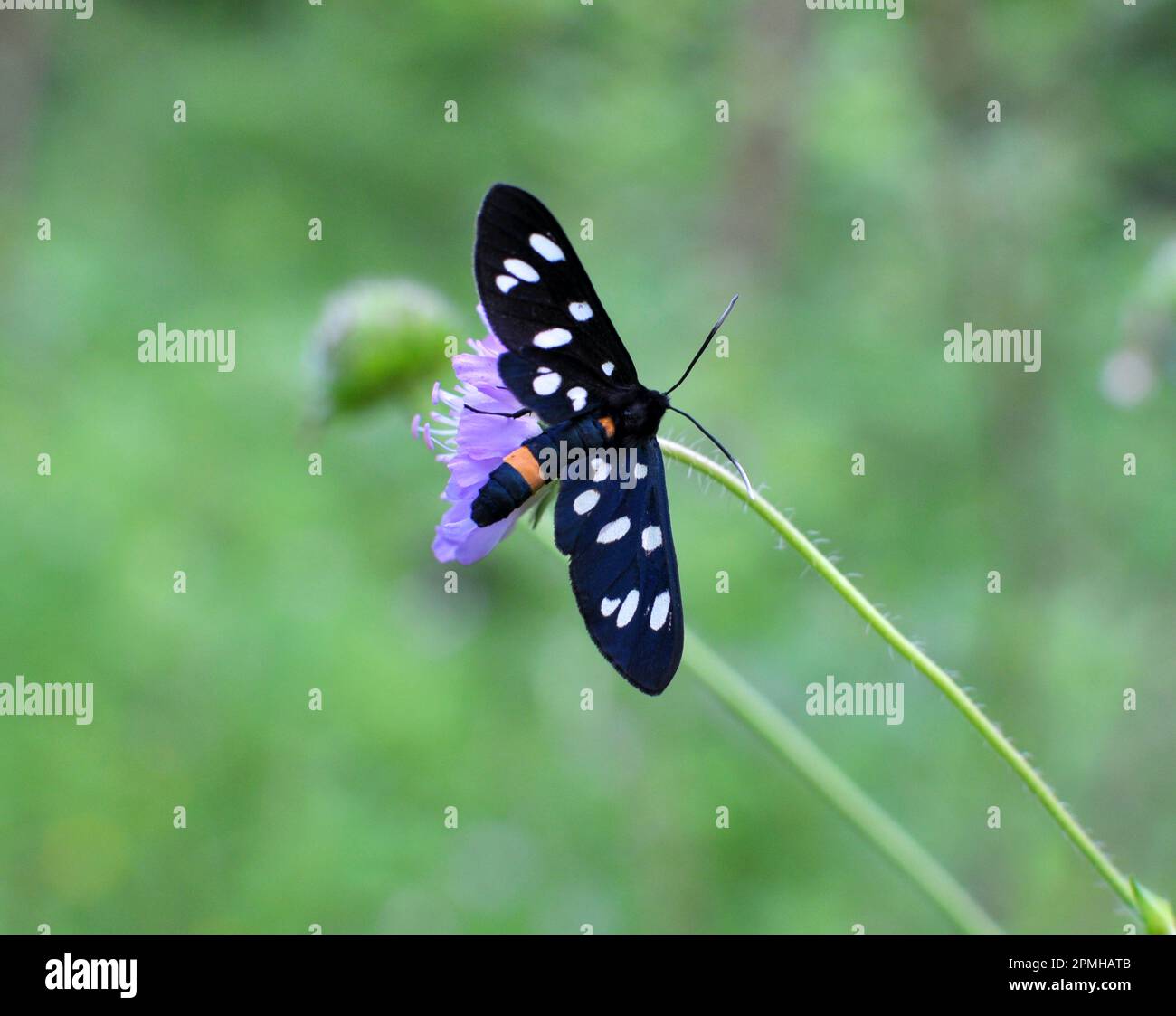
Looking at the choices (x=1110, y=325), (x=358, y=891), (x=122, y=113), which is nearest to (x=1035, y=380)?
(x=1110, y=325)

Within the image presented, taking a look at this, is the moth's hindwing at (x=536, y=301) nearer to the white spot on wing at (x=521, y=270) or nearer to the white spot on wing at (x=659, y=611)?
the white spot on wing at (x=521, y=270)

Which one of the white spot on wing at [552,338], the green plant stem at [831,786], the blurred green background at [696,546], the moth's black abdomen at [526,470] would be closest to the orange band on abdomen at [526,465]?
the moth's black abdomen at [526,470]

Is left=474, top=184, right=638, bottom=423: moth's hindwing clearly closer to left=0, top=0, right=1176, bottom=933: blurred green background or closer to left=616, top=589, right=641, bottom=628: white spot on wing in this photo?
left=616, top=589, right=641, bottom=628: white spot on wing

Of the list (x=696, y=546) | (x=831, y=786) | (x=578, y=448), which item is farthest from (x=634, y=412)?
(x=696, y=546)

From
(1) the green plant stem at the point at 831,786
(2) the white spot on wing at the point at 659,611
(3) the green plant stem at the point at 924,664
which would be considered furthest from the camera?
(1) the green plant stem at the point at 831,786

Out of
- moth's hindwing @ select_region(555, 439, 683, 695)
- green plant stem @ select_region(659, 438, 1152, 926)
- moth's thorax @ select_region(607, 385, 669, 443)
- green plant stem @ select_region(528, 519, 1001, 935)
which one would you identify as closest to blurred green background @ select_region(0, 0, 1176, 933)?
green plant stem @ select_region(528, 519, 1001, 935)

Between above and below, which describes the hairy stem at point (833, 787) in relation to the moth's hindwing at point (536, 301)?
below

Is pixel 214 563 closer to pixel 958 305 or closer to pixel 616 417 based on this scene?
pixel 958 305
